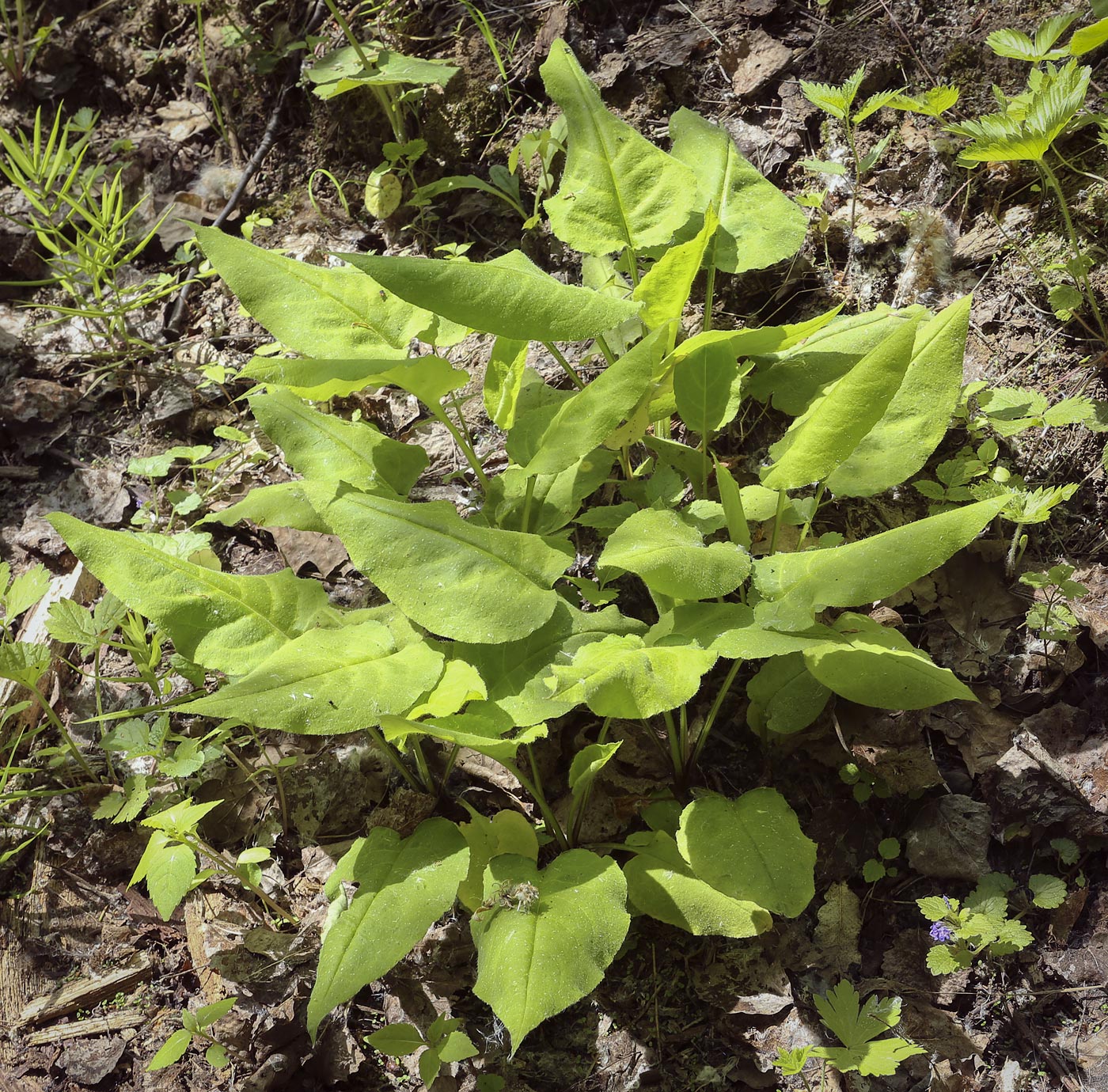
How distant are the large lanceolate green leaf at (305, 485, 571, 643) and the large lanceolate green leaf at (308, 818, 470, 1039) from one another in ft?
1.45

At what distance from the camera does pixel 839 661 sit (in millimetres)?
1480

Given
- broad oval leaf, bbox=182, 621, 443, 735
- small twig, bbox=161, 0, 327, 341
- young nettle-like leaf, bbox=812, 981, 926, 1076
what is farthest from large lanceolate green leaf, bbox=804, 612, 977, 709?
small twig, bbox=161, 0, 327, 341

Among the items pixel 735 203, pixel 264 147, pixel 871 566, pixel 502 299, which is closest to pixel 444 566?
pixel 502 299

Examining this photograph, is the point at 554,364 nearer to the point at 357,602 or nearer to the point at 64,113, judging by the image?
the point at 357,602

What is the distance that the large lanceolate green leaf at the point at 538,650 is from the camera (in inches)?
65.4

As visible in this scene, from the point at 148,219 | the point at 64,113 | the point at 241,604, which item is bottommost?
the point at 241,604

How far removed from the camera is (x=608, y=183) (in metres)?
1.99

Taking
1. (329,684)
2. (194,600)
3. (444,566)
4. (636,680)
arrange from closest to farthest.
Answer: (636,680) < (329,684) < (444,566) < (194,600)

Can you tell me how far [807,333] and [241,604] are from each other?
52.0 inches

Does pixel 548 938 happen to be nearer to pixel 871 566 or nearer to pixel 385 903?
pixel 385 903

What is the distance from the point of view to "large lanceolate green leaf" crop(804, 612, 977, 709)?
56.7 inches

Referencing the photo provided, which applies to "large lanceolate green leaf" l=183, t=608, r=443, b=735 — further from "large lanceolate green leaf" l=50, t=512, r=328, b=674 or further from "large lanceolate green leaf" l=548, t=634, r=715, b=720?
"large lanceolate green leaf" l=548, t=634, r=715, b=720

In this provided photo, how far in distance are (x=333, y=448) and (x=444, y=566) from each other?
1.76 feet

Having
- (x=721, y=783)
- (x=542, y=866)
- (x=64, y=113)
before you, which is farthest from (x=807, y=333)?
(x=64, y=113)
